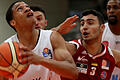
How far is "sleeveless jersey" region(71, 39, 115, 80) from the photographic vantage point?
352cm

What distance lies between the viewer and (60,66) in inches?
111

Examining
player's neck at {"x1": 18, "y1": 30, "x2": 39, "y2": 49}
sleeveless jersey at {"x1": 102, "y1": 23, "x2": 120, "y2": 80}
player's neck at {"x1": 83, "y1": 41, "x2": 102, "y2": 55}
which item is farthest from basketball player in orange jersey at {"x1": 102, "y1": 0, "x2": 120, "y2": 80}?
player's neck at {"x1": 18, "y1": 30, "x2": 39, "y2": 49}

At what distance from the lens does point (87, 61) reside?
11.6ft

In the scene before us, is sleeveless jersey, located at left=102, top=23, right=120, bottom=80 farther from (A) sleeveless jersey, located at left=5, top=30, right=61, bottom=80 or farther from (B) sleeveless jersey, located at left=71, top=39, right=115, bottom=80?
(A) sleeveless jersey, located at left=5, top=30, right=61, bottom=80

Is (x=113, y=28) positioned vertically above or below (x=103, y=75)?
above

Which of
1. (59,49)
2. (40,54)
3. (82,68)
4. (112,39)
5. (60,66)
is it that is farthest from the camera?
(112,39)

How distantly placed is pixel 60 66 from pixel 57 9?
526cm

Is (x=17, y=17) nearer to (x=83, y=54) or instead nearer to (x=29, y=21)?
(x=29, y=21)

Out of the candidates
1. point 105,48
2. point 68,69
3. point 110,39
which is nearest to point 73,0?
point 110,39

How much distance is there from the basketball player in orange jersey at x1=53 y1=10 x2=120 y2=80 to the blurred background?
0.96 meters

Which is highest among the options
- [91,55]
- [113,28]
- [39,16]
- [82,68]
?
[39,16]

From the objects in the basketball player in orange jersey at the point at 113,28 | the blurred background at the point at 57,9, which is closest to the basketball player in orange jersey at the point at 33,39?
the blurred background at the point at 57,9

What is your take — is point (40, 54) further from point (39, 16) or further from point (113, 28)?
point (113, 28)

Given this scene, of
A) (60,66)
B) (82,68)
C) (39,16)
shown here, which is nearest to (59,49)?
(60,66)
